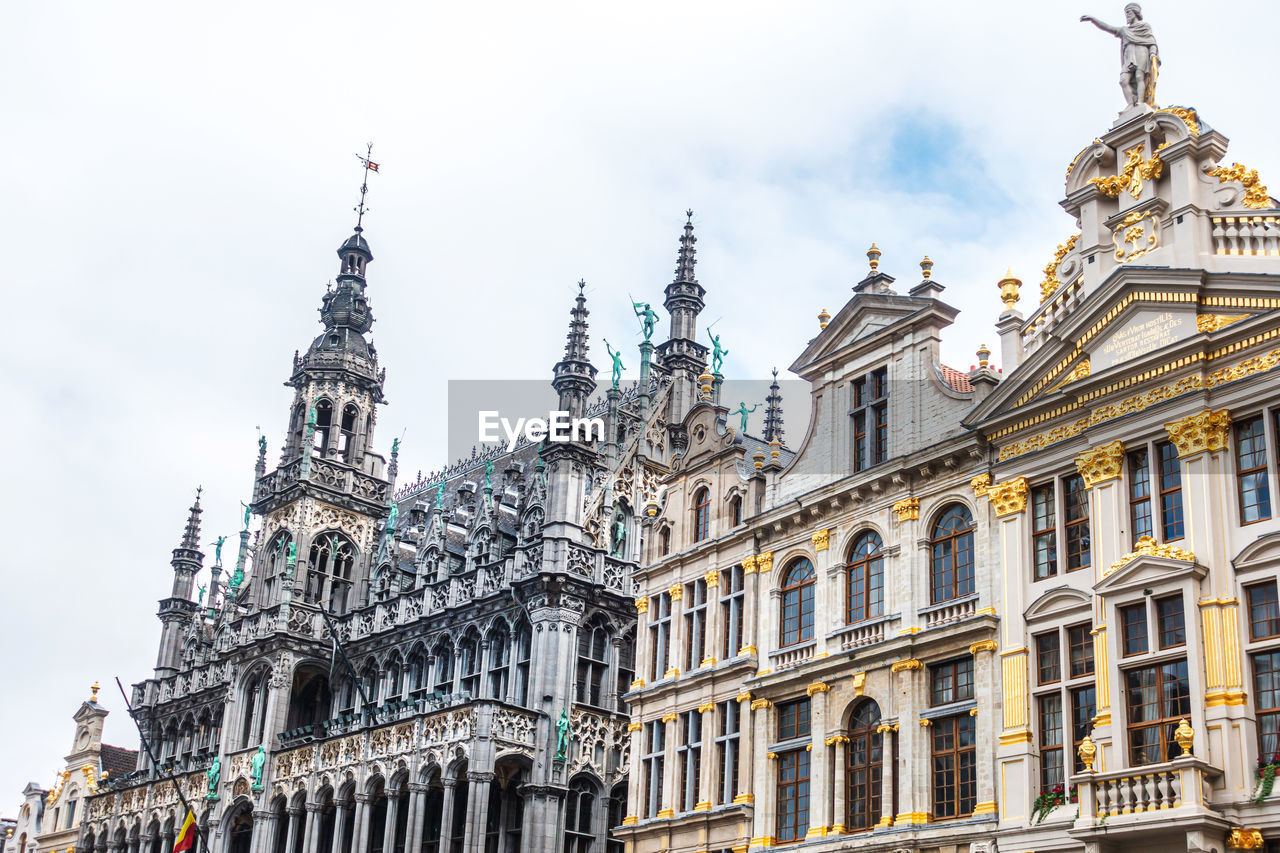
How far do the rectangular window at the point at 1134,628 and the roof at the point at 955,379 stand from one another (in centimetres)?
734

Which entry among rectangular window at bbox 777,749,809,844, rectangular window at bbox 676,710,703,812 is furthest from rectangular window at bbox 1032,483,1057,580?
rectangular window at bbox 676,710,703,812

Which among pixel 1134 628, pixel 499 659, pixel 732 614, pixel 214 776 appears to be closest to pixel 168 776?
pixel 214 776

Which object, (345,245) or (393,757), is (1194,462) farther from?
(345,245)

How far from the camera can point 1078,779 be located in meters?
27.1

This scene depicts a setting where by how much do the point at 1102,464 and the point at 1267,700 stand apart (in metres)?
5.67

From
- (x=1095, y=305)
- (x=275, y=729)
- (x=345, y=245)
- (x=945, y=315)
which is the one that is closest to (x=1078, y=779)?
(x=1095, y=305)

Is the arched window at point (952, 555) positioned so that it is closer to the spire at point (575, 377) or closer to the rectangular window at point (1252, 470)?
the rectangular window at point (1252, 470)

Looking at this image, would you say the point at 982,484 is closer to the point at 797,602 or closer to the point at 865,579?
the point at 865,579

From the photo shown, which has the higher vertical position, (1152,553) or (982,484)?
(982,484)

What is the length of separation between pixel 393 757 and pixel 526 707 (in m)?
5.19

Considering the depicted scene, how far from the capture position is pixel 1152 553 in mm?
28094

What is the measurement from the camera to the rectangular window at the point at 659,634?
4012 centimetres

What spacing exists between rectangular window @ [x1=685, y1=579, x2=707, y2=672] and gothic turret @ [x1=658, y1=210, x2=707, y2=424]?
14.0 m

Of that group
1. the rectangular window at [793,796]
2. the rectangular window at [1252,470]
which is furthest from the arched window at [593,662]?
the rectangular window at [1252,470]
